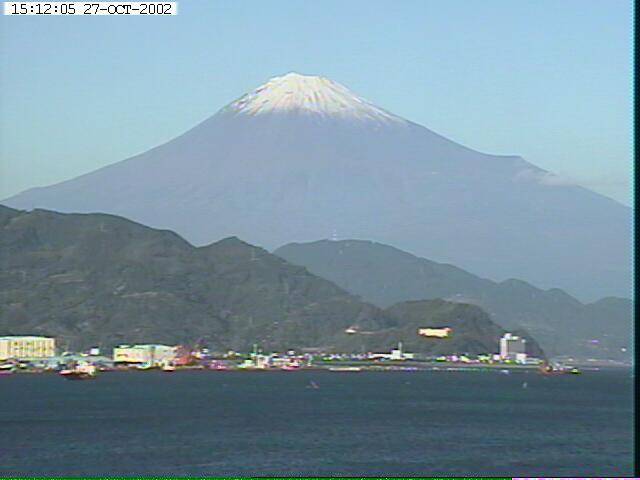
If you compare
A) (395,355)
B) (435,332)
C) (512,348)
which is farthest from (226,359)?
(512,348)

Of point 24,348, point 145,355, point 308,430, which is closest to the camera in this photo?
point 308,430

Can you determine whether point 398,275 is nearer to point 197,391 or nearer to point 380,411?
point 197,391

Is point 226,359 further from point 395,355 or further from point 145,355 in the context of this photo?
point 395,355

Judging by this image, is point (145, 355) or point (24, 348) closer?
point (24, 348)

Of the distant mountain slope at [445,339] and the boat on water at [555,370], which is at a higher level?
the distant mountain slope at [445,339]

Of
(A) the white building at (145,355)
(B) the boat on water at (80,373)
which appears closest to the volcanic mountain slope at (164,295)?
(A) the white building at (145,355)

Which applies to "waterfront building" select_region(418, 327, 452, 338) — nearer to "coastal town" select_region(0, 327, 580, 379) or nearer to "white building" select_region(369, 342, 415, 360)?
"coastal town" select_region(0, 327, 580, 379)

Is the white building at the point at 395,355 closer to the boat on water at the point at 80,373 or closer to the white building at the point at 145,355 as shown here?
the white building at the point at 145,355

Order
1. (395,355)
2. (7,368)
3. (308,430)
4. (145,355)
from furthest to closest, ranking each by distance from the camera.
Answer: (395,355) → (145,355) → (7,368) → (308,430)
